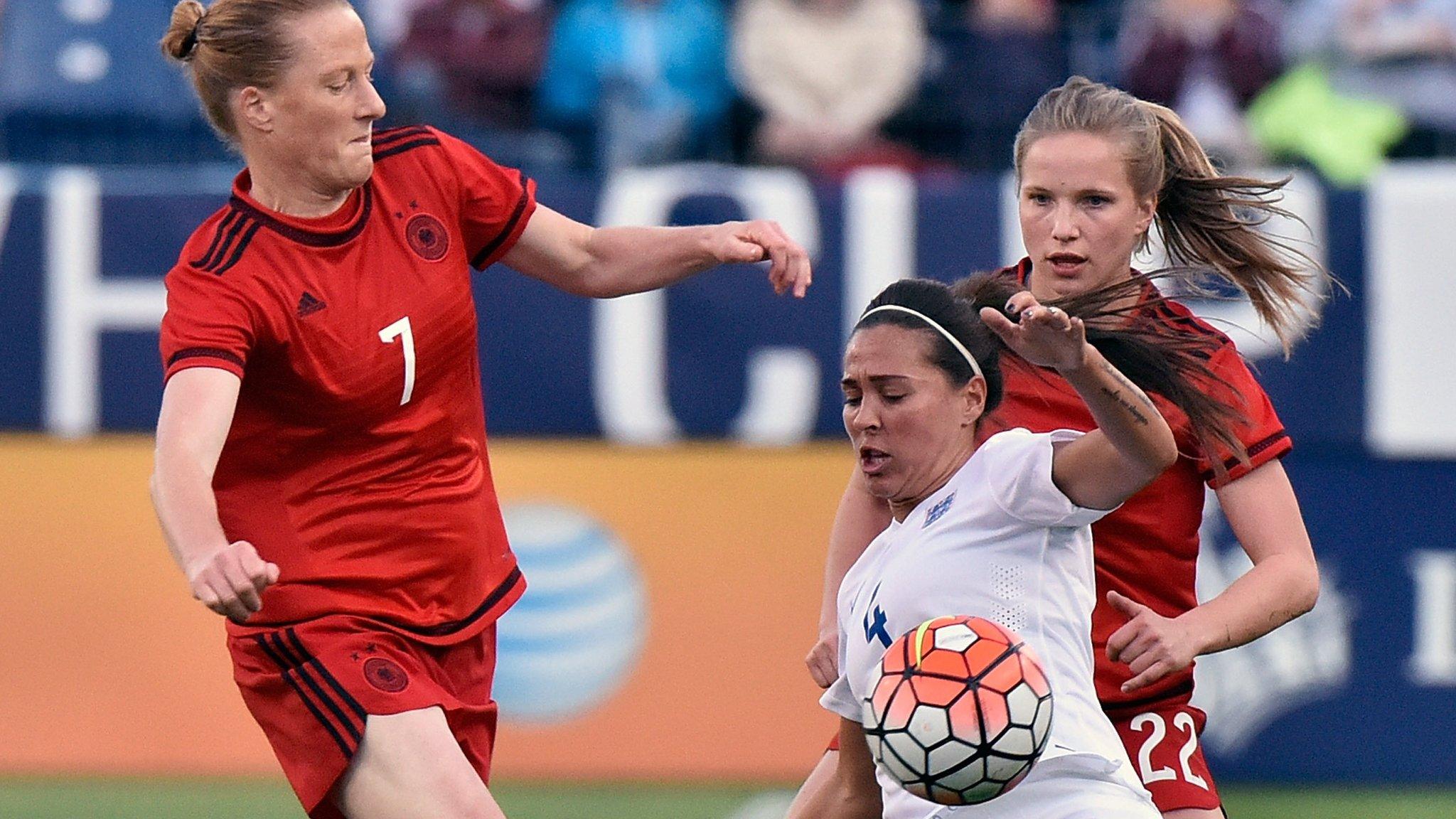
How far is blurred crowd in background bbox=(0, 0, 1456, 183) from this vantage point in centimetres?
812

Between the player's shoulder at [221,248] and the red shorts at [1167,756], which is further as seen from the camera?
the red shorts at [1167,756]

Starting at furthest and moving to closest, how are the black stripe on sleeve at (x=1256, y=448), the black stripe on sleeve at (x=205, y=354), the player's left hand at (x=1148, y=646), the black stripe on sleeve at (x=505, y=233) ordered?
the black stripe on sleeve at (x=505, y=233)
the black stripe on sleeve at (x=1256, y=448)
the black stripe on sleeve at (x=205, y=354)
the player's left hand at (x=1148, y=646)

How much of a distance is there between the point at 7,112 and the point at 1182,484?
5.69 metres

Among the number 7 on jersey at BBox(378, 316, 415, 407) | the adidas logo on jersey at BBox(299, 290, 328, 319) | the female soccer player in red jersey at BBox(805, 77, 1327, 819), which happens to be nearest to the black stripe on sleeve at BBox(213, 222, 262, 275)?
the adidas logo on jersey at BBox(299, 290, 328, 319)

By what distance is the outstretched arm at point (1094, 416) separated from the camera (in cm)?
312

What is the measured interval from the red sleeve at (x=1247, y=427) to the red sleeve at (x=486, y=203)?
1372 millimetres

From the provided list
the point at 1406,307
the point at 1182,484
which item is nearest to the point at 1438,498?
the point at 1406,307

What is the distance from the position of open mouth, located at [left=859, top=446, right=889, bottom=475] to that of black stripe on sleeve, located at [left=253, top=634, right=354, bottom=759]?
1041 mm

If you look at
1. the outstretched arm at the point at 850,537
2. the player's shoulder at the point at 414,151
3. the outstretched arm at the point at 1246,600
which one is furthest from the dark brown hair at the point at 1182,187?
the player's shoulder at the point at 414,151

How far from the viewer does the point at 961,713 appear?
10.5ft

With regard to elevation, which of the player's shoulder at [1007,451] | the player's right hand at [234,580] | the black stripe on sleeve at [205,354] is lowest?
the player's right hand at [234,580]

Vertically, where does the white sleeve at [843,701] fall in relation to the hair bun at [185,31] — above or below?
below

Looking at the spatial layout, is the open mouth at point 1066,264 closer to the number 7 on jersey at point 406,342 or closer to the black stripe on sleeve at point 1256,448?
the black stripe on sleeve at point 1256,448

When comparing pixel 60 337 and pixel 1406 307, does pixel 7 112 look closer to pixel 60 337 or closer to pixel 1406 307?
pixel 60 337
